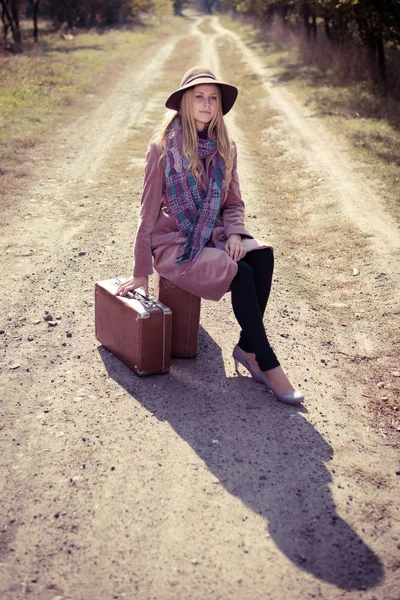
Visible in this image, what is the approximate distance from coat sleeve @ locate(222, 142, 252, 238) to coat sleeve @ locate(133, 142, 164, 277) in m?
0.45

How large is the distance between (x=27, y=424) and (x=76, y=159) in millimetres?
7077

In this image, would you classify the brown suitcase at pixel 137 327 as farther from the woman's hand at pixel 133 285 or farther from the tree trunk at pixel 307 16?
the tree trunk at pixel 307 16

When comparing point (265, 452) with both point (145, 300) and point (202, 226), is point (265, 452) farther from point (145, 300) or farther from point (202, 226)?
point (202, 226)

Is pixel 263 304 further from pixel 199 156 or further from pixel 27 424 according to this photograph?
pixel 27 424

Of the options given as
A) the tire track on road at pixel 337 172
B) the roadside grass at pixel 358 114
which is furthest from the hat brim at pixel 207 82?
the roadside grass at pixel 358 114

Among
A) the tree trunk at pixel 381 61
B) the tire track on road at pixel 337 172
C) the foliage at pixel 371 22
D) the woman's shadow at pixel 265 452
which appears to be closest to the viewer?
the woman's shadow at pixel 265 452

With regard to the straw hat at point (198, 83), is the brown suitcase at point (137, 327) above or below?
below

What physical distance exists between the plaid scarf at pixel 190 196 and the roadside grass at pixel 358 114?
3972mm

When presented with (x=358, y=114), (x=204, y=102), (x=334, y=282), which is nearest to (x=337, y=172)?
(x=334, y=282)

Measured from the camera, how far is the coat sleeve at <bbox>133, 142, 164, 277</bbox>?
380 cm

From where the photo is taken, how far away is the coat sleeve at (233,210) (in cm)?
391

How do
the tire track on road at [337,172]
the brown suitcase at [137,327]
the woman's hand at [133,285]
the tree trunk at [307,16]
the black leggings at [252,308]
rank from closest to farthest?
the black leggings at [252,308] < the brown suitcase at [137,327] < the woman's hand at [133,285] < the tire track on road at [337,172] < the tree trunk at [307,16]

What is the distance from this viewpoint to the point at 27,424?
348 centimetres

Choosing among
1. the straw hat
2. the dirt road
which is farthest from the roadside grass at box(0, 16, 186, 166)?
the straw hat
